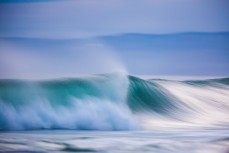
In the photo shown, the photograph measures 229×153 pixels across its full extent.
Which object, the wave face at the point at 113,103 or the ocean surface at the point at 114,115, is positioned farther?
the wave face at the point at 113,103

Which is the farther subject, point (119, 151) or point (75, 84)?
point (75, 84)

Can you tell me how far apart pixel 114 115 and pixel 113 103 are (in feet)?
1.16

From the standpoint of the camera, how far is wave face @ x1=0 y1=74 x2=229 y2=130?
4910 mm

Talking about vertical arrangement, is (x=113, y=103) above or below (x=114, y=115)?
above

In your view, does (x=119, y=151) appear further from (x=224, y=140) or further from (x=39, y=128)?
(x=39, y=128)

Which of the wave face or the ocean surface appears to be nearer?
the ocean surface

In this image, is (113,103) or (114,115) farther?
(113,103)

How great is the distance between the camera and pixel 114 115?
496cm

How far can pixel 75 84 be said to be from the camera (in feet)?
18.9

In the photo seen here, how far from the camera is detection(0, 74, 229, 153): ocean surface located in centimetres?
386

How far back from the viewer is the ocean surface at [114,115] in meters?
3.86

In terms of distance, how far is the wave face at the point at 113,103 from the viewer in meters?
4.91

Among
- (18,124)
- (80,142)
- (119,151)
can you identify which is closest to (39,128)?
(18,124)

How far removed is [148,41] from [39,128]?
6.15 feet
